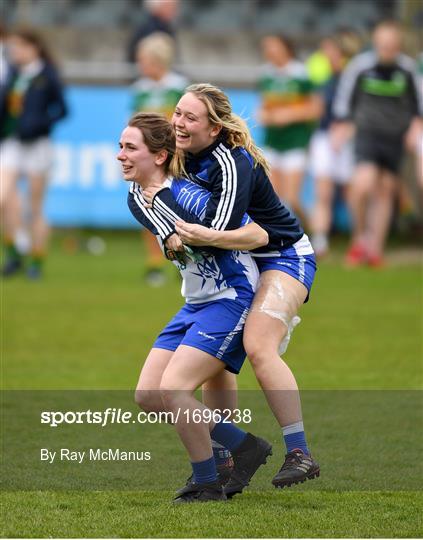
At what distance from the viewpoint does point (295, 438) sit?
19.3 feet

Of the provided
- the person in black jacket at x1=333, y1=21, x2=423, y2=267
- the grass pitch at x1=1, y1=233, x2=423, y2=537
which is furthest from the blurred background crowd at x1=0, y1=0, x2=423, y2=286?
the grass pitch at x1=1, y1=233, x2=423, y2=537

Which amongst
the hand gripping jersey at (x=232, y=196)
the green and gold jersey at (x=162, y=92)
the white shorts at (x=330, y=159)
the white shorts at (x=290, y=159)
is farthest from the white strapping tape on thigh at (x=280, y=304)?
the white shorts at (x=330, y=159)

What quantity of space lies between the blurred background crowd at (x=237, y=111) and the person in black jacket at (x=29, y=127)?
14mm

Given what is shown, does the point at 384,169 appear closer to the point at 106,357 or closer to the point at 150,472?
the point at 106,357

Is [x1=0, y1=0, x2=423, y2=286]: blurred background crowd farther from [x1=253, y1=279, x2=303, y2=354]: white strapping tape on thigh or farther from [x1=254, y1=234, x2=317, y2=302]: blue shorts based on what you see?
[x1=253, y1=279, x2=303, y2=354]: white strapping tape on thigh

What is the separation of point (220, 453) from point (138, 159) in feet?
4.52

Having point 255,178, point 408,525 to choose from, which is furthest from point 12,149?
point 408,525

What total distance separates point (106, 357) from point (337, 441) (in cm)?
286

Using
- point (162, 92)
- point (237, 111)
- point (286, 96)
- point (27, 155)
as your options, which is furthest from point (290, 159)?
point (27, 155)

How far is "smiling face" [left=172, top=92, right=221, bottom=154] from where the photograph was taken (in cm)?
580

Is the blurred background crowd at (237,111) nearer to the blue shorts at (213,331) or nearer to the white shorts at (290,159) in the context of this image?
the white shorts at (290,159)

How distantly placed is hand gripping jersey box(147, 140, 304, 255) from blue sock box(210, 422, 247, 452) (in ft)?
2.65

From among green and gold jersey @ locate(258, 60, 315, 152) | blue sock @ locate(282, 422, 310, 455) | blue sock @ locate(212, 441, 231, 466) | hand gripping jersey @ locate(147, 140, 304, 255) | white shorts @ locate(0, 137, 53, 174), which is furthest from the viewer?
green and gold jersey @ locate(258, 60, 315, 152)

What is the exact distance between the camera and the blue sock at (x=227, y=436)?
6.04m
